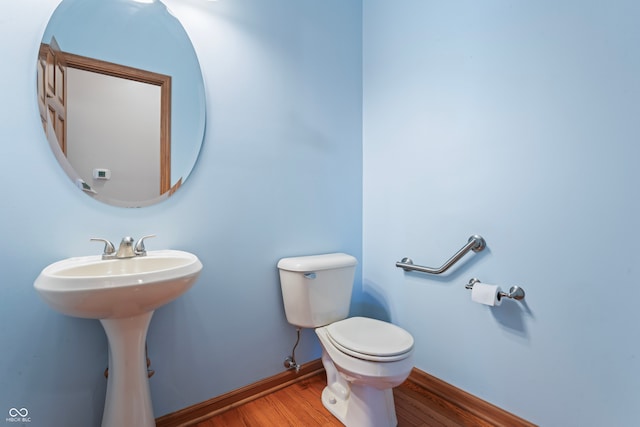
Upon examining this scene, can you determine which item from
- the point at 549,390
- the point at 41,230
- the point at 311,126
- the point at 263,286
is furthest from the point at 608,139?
the point at 41,230

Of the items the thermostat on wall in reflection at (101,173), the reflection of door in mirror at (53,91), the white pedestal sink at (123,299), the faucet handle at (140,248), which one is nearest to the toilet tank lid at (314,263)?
the white pedestal sink at (123,299)

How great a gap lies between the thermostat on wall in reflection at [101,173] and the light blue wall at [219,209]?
10cm

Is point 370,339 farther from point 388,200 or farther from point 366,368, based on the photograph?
point 388,200

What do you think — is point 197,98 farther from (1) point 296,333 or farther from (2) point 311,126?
(1) point 296,333

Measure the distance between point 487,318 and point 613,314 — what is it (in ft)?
1.42

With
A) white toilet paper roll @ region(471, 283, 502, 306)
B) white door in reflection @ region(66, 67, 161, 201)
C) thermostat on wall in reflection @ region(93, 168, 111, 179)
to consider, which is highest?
white door in reflection @ region(66, 67, 161, 201)

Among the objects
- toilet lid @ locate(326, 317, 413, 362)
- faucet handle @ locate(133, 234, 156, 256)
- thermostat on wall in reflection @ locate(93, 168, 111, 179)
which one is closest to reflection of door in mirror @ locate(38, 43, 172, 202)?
thermostat on wall in reflection @ locate(93, 168, 111, 179)

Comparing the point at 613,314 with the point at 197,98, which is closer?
the point at 613,314

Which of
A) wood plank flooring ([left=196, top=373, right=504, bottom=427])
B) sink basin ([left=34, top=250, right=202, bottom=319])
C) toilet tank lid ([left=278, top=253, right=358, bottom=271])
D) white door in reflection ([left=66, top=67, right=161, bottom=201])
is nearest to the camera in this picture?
sink basin ([left=34, top=250, right=202, bottom=319])

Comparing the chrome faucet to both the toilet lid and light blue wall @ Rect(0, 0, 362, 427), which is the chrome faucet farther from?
the toilet lid

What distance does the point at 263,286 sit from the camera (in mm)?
1540

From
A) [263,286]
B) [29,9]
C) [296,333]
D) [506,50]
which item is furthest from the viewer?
[296,333]

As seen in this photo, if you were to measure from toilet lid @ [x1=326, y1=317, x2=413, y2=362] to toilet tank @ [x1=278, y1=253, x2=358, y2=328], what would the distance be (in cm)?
11

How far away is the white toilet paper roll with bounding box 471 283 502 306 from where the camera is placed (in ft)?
4.10
